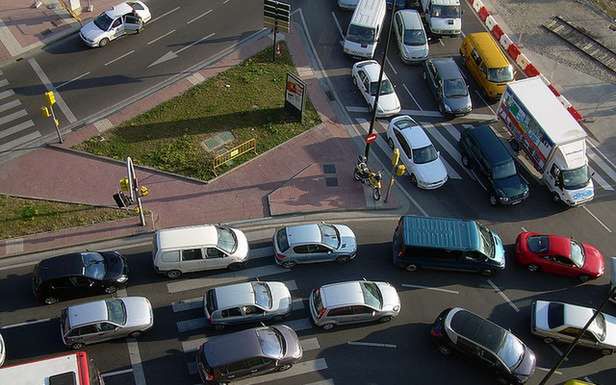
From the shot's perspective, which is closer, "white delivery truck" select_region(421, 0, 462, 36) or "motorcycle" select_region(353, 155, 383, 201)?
"motorcycle" select_region(353, 155, 383, 201)

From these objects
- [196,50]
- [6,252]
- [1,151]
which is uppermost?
[196,50]

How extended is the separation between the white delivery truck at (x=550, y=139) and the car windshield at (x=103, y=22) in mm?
24384

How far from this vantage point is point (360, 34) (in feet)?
128

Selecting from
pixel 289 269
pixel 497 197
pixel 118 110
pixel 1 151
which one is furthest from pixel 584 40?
pixel 1 151

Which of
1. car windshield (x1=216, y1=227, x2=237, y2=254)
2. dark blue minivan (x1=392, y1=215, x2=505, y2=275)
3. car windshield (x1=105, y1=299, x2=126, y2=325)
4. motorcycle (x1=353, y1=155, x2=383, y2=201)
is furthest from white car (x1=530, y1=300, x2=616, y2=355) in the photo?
car windshield (x1=105, y1=299, x2=126, y2=325)

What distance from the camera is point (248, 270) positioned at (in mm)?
27734

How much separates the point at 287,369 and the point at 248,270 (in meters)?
5.27

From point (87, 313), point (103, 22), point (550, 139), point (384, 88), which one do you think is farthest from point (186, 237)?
point (550, 139)

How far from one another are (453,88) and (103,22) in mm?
21968

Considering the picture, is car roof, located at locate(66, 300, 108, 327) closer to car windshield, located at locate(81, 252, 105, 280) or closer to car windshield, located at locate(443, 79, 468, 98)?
car windshield, located at locate(81, 252, 105, 280)

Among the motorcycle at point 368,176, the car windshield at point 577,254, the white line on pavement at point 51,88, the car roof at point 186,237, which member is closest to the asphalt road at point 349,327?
the car windshield at point 577,254

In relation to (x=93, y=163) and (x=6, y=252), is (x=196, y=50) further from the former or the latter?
(x=6, y=252)

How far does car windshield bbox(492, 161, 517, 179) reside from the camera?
1249 inches

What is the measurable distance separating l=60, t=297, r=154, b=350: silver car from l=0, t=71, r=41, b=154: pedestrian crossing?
1257cm
